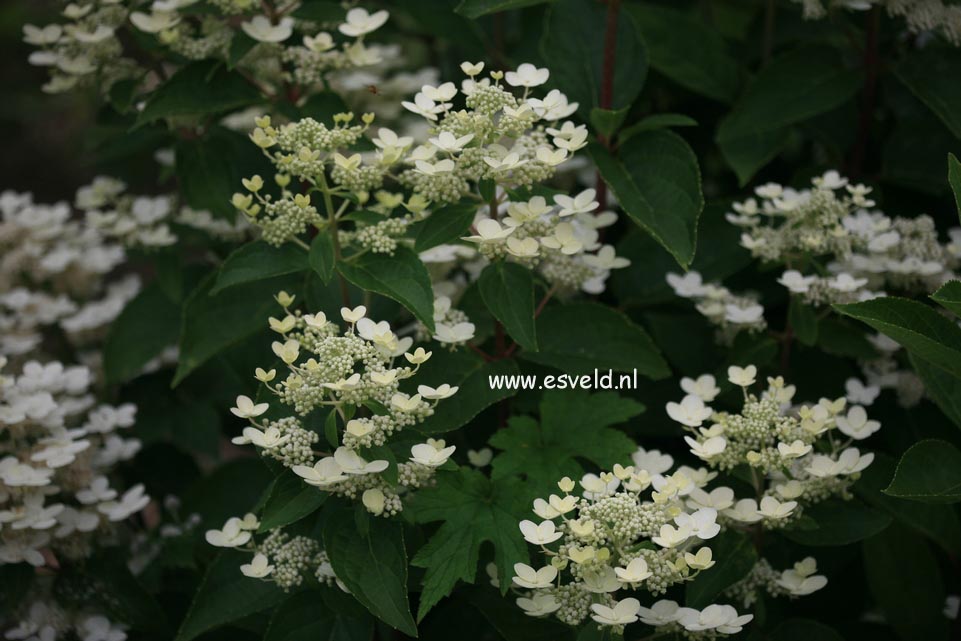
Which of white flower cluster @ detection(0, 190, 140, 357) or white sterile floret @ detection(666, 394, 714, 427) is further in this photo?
→ white flower cluster @ detection(0, 190, 140, 357)

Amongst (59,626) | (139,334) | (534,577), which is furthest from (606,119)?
(59,626)

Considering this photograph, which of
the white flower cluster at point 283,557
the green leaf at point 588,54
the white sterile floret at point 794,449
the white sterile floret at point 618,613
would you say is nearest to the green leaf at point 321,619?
the white flower cluster at point 283,557

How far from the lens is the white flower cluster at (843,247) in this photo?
5.29ft

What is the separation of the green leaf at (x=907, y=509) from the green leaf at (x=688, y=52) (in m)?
0.84

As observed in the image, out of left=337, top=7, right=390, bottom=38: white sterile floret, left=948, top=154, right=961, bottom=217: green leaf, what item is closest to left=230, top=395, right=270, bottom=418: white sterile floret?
left=337, top=7, right=390, bottom=38: white sterile floret

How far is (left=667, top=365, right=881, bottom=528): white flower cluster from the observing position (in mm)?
1321

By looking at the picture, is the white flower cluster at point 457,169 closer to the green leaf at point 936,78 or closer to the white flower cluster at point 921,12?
the white flower cluster at point 921,12

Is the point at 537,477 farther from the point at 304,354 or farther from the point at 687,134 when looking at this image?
the point at 687,134

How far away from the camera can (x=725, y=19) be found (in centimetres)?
289

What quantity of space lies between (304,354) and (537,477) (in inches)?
15.6

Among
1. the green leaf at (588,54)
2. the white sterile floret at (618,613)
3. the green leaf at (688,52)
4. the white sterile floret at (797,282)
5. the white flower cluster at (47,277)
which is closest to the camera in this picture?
the white sterile floret at (618,613)

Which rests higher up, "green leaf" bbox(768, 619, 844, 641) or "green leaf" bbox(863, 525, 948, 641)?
"green leaf" bbox(768, 619, 844, 641)

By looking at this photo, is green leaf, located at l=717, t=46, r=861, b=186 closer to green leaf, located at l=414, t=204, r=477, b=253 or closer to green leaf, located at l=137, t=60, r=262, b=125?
green leaf, located at l=414, t=204, r=477, b=253

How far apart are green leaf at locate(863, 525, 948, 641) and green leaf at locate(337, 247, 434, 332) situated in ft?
2.85
